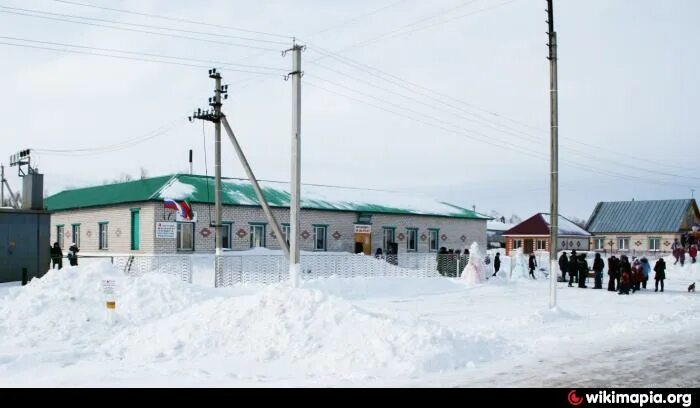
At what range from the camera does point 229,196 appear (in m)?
34.0

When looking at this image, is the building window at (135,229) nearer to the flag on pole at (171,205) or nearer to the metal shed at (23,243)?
the flag on pole at (171,205)

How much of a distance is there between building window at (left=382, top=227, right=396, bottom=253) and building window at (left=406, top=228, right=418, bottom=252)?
117 centimetres

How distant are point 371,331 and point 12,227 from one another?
18.6 meters

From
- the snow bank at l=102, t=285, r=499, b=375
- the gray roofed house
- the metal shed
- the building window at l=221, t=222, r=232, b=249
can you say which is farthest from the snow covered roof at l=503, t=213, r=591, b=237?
the snow bank at l=102, t=285, r=499, b=375

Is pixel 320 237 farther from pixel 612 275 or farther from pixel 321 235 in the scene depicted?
pixel 612 275

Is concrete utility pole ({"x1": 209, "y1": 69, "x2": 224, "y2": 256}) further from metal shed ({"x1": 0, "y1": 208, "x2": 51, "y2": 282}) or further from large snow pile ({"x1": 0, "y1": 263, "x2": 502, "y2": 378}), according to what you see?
large snow pile ({"x1": 0, "y1": 263, "x2": 502, "y2": 378})

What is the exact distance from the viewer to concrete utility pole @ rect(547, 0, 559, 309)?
719 inches

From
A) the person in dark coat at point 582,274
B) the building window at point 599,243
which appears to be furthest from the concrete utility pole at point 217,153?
the building window at point 599,243

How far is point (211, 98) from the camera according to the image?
25.5 meters

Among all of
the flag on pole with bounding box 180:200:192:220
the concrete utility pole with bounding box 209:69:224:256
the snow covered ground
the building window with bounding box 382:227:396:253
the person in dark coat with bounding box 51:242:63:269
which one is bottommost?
the snow covered ground

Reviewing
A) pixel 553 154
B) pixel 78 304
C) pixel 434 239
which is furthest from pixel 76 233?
pixel 553 154

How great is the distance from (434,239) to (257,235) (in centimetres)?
1292
